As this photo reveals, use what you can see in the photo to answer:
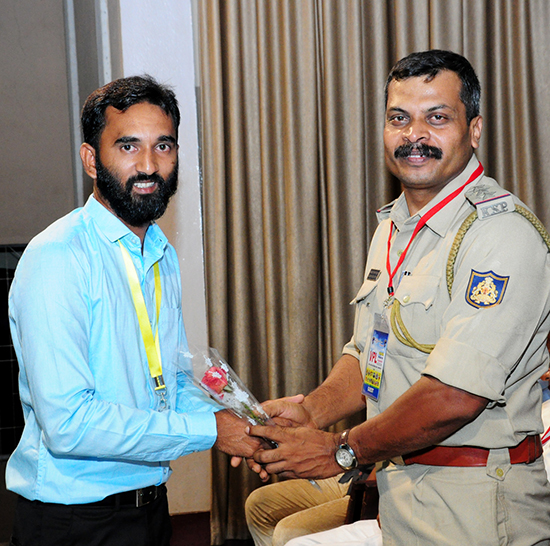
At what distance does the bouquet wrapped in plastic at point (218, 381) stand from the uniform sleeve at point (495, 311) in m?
0.59

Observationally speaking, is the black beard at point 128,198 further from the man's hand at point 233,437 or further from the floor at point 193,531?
the floor at point 193,531

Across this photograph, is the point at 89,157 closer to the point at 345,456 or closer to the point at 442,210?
the point at 442,210

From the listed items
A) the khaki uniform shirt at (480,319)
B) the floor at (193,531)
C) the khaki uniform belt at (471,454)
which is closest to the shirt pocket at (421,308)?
the khaki uniform shirt at (480,319)

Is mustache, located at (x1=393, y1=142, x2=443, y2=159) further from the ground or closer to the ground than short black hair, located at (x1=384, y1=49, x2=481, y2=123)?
closer to the ground

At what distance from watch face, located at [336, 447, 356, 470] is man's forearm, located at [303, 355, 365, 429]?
0.36 meters

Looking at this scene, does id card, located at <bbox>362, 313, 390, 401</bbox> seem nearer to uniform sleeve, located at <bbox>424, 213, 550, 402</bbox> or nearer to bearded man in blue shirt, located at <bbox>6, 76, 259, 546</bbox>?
uniform sleeve, located at <bbox>424, 213, 550, 402</bbox>

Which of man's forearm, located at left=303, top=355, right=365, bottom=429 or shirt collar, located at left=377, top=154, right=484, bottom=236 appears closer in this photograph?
shirt collar, located at left=377, top=154, right=484, bottom=236

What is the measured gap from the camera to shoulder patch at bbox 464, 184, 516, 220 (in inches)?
59.6

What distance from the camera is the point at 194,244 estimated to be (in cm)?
361

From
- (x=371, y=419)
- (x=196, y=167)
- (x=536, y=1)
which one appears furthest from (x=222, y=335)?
(x=536, y=1)

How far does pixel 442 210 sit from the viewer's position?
5.42ft

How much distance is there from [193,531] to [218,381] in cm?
219

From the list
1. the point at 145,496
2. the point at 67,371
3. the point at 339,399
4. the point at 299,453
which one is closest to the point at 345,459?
the point at 299,453

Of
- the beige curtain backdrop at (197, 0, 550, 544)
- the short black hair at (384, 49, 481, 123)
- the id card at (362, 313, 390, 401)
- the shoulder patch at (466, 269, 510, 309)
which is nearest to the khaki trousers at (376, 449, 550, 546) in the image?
the id card at (362, 313, 390, 401)
